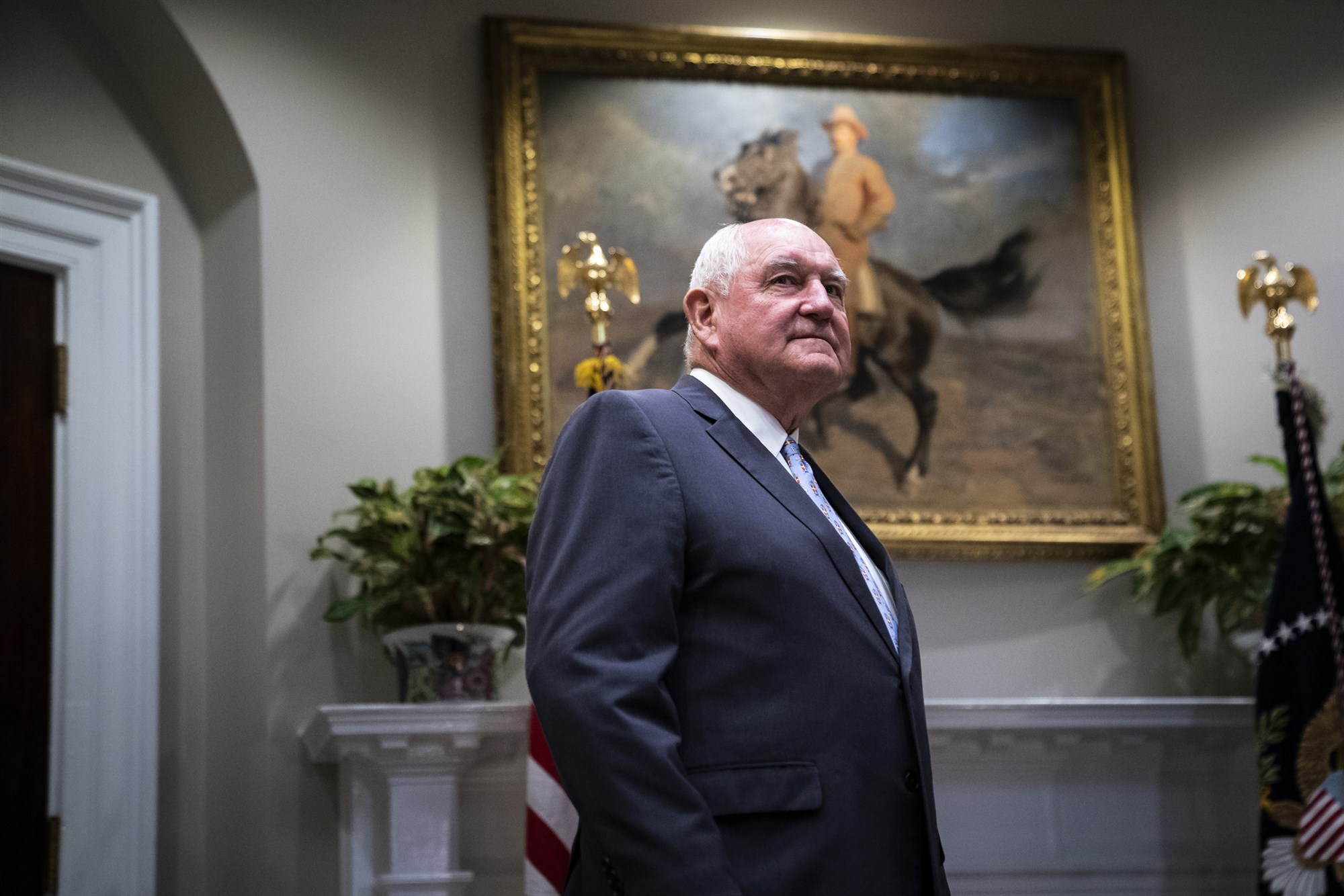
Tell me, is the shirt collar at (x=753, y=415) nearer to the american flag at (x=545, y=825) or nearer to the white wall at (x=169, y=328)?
the american flag at (x=545, y=825)

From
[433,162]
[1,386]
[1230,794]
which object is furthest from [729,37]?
[1230,794]

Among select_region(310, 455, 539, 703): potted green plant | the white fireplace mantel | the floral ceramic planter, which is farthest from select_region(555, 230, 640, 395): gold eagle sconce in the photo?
the white fireplace mantel

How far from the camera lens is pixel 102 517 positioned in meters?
4.02

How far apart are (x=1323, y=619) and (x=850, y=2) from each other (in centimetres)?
245

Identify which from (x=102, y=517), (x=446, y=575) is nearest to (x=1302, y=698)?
(x=446, y=575)

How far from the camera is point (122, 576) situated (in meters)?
4.00

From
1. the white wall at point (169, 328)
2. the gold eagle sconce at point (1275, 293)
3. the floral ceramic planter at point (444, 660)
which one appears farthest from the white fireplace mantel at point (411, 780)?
the gold eagle sconce at point (1275, 293)

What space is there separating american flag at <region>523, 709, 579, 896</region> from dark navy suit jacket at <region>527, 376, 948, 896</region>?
1.01 m

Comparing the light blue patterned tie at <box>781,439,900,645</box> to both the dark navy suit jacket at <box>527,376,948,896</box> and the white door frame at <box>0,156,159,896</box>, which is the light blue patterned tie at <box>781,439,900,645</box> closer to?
the dark navy suit jacket at <box>527,376,948,896</box>

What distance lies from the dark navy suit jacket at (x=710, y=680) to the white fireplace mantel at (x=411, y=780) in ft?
4.24

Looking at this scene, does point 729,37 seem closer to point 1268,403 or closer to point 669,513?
point 1268,403

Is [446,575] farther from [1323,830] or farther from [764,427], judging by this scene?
[1323,830]

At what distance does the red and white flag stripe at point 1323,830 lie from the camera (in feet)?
11.8

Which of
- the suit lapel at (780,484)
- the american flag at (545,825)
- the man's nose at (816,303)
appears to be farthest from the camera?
the american flag at (545,825)
